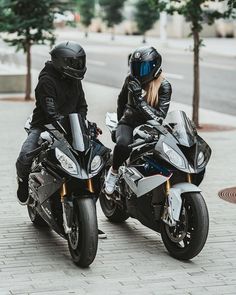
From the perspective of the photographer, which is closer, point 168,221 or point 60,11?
point 168,221

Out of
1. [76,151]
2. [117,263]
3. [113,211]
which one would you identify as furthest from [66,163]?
[113,211]

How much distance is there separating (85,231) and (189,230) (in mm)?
874

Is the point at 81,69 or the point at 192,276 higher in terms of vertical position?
the point at 81,69

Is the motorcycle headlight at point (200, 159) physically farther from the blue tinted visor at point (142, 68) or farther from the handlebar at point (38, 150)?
the handlebar at point (38, 150)

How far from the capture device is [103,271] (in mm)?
6789

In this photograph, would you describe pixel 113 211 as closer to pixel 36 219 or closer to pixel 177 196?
pixel 36 219

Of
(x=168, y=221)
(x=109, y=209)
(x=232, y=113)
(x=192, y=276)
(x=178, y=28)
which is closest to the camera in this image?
(x=192, y=276)

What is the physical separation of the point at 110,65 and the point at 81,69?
86.6ft

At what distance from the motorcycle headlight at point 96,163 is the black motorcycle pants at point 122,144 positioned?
0.68 metres

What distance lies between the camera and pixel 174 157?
702 centimetres

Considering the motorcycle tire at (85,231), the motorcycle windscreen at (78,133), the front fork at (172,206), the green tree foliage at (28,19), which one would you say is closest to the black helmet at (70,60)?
the motorcycle windscreen at (78,133)

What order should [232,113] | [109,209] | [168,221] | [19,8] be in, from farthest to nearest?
[19,8] → [232,113] → [109,209] → [168,221]

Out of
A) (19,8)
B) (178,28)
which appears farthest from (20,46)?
(178,28)

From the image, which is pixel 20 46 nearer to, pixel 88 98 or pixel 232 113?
pixel 88 98
